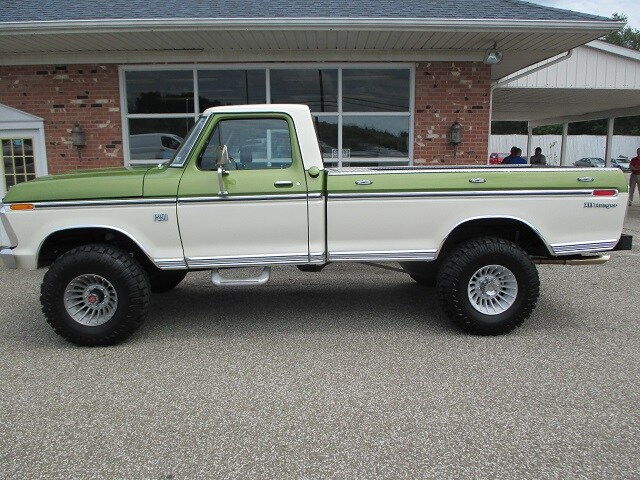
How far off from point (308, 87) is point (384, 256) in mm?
5009

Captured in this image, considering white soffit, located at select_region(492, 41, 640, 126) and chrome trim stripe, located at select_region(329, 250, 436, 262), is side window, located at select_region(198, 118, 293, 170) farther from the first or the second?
white soffit, located at select_region(492, 41, 640, 126)

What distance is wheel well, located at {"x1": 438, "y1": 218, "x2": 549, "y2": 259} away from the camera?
16.4 ft

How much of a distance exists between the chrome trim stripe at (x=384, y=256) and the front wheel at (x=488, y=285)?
22 cm

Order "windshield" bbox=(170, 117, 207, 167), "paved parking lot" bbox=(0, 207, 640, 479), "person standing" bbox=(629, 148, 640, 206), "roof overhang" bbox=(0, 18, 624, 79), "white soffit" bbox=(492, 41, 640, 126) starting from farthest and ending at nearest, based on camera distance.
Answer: "person standing" bbox=(629, 148, 640, 206), "white soffit" bbox=(492, 41, 640, 126), "roof overhang" bbox=(0, 18, 624, 79), "windshield" bbox=(170, 117, 207, 167), "paved parking lot" bbox=(0, 207, 640, 479)

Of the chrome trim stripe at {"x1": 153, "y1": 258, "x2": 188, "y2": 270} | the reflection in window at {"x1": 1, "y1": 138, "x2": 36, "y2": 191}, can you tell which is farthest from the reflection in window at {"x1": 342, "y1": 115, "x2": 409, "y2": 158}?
the reflection in window at {"x1": 1, "y1": 138, "x2": 36, "y2": 191}

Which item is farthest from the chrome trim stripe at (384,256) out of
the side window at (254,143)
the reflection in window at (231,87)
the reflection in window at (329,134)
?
the reflection in window at (231,87)

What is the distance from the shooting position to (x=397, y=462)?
2939 millimetres

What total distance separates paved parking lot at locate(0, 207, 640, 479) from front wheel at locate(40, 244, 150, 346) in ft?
0.63

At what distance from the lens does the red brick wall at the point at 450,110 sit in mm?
8812

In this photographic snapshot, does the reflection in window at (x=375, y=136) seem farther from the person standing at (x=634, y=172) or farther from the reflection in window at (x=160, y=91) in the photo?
the person standing at (x=634, y=172)

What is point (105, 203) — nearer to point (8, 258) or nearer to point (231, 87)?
point (8, 258)

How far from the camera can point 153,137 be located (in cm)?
909

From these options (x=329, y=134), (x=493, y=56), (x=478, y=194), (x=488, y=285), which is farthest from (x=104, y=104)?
(x=488, y=285)

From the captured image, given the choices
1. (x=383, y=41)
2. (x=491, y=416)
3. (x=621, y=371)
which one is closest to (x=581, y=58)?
(x=383, y=41)
